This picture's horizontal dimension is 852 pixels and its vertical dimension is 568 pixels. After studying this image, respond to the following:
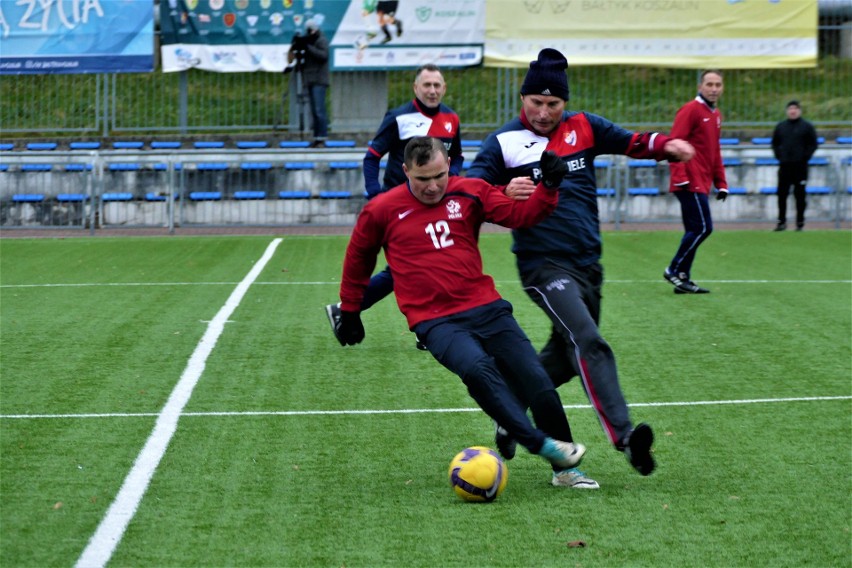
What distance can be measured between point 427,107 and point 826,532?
19.4 feet

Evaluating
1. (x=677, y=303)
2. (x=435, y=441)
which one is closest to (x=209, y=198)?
(x=677, y=303)

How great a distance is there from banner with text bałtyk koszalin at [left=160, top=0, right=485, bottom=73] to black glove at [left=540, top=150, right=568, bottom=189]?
65.0ft

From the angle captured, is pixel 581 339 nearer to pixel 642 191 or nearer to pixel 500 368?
pixel 500 368

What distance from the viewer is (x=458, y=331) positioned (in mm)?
6035

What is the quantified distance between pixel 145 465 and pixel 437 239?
1.74 meters

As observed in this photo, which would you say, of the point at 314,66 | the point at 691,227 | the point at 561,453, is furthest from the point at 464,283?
the point at 314,66

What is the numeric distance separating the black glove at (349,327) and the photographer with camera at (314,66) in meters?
18.2

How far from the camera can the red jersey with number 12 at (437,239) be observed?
6.13m

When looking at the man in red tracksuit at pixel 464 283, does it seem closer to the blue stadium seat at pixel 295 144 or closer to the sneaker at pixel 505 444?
the sneaker at pixel 505 444

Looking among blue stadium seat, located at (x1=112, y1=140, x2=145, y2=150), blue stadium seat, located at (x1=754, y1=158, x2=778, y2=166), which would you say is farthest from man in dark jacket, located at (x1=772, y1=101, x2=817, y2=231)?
blue stadium seat, located at (x1=112, y1=140, x2=145, y2=150)

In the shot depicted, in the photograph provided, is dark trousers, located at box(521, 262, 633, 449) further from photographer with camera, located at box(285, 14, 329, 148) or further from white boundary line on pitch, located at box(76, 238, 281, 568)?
photographer with camera, located at box(285, 14, 329, 148)

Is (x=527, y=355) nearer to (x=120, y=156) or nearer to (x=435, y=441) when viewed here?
(x=435, y=441)

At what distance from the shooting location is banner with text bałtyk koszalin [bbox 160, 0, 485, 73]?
2530cm

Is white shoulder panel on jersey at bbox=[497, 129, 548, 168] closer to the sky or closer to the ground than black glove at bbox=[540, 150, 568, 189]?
closer to the sky
